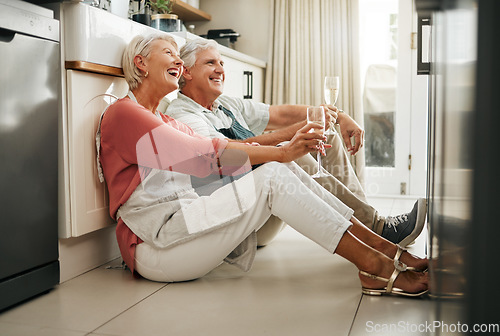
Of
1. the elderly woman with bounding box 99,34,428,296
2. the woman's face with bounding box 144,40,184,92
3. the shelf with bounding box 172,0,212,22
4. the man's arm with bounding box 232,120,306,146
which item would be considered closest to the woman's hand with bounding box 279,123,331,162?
the elderly woman with bounding box 99,34,428,296

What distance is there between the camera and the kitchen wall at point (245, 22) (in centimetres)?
423

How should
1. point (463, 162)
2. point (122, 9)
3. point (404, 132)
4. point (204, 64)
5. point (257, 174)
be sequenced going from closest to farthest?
point (463, 162) < point (257, 174) < point (204, 64) < point (122, 9) < point (404, 132)

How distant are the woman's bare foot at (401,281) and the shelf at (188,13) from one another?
2631 mm

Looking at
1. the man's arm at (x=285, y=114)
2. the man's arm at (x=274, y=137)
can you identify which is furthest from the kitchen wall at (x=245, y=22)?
the man's arm at (x=274, y=137)

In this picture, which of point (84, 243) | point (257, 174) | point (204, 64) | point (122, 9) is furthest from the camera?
point (122, 9)

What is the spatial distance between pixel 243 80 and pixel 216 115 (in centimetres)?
150

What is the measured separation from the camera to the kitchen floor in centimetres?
138

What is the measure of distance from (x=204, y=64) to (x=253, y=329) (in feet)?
3.87

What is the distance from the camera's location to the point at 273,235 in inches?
91.7

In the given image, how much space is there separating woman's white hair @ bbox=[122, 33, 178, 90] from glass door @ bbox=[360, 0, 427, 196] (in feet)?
8.23

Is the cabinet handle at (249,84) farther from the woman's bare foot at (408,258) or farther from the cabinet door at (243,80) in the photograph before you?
the woman's bare foot at (408,258)

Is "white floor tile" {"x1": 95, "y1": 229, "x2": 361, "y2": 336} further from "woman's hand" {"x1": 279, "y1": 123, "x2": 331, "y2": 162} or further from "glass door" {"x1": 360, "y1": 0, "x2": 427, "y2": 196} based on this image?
"glass door" {"x1": 360, "y1": 0, "x2": 427, "y2": 196}

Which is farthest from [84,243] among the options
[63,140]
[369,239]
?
[369,239]

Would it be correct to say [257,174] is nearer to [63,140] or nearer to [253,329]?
[253,329]
